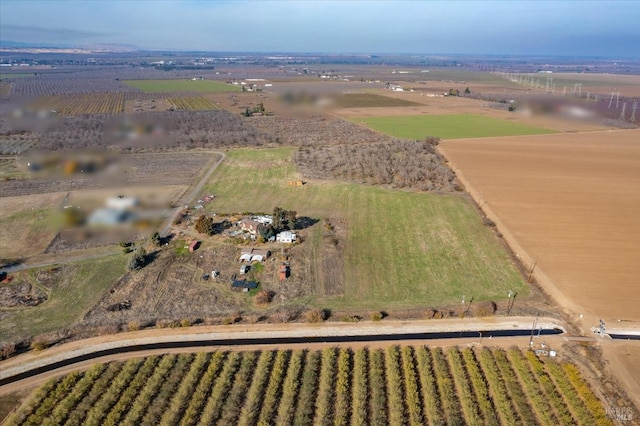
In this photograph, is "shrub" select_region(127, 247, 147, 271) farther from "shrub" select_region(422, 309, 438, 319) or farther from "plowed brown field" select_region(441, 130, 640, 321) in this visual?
"plowed brown field" select_region(441, 130, 640, 321)

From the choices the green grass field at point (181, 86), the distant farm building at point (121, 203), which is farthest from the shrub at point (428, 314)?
the green grass field at point (181, 86)

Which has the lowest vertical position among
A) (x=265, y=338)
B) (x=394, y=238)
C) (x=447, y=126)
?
(x=265, y=338)

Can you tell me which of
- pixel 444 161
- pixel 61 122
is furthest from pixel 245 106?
pixel 444 161

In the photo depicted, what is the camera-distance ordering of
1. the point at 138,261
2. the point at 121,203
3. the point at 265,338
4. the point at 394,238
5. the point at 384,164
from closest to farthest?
the point at 265,338 < the point at 138,261 < the point at 394,238 < the point at 121,203 < the point at 384,164

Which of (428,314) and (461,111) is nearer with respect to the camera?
(428,314)

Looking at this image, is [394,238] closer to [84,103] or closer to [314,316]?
[314,316]

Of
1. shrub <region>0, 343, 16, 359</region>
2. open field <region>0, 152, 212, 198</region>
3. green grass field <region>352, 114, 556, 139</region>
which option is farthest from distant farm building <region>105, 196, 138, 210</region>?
green grass field <region>352, 114, 556, 139</region>

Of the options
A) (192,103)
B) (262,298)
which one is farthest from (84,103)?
(262,298)

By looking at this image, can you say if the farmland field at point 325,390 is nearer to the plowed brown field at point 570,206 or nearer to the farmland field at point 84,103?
the plowed brown field at point 570,206
